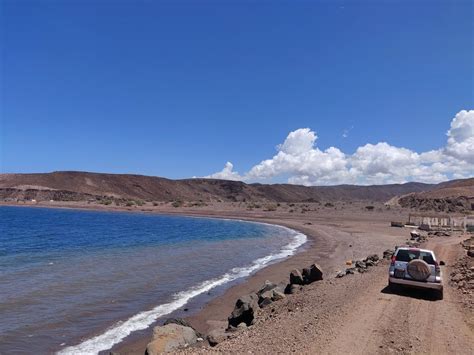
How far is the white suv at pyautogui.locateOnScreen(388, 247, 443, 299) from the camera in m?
14.0

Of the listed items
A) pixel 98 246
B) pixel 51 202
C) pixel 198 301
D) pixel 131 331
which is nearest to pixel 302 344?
pixel 131 331

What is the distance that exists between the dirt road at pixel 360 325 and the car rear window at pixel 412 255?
114cm

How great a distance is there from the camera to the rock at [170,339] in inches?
393

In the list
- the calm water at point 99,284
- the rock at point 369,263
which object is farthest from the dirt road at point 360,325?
the rock at point 369,263

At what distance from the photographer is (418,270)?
46.5 feet

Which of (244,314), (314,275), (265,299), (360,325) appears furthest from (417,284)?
(244,314)

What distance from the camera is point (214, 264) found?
1024 inches

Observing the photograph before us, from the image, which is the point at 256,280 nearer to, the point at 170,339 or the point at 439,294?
the point at 439,294

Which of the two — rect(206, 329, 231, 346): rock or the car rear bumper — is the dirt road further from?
rect(206, 329, 231, 346): rock

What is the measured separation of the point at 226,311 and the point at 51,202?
125 metres

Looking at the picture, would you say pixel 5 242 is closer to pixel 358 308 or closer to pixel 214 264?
pixel 214 264

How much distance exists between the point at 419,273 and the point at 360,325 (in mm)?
4703

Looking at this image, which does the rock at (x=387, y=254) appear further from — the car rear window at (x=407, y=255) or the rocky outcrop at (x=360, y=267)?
the car rear window at (x=407, y=255)

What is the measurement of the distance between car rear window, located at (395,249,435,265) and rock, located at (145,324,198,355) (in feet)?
26.4
